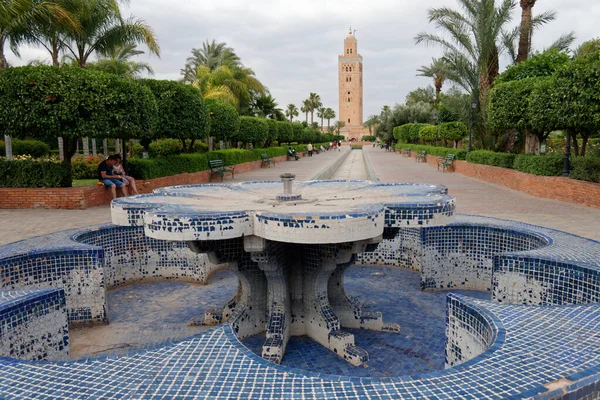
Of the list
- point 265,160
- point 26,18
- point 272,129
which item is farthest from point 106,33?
point 272,129

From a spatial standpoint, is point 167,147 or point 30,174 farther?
point 167,147

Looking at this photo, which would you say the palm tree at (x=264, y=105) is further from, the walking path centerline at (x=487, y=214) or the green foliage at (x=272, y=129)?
the walking path centerline at (x=487, y=214)

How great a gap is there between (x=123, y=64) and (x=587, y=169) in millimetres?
27620

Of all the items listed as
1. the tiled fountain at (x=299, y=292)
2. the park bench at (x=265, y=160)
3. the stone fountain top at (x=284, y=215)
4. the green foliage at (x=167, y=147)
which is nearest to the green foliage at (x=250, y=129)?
the park bench at (x=265, y=160)

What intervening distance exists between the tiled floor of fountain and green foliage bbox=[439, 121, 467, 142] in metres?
25.0

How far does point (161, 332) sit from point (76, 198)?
736 cm

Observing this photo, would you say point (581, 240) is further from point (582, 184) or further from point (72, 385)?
point (582, 184)

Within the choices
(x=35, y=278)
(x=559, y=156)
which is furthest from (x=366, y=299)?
(x=559, y=156)

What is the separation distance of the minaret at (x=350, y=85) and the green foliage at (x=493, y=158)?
3831 inches

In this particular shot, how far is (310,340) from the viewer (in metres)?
4.66

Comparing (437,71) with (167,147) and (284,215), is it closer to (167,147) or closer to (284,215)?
(167,147)

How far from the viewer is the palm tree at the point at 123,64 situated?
2867 cm

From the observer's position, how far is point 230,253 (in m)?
4.48

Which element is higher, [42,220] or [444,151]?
[444,151]
